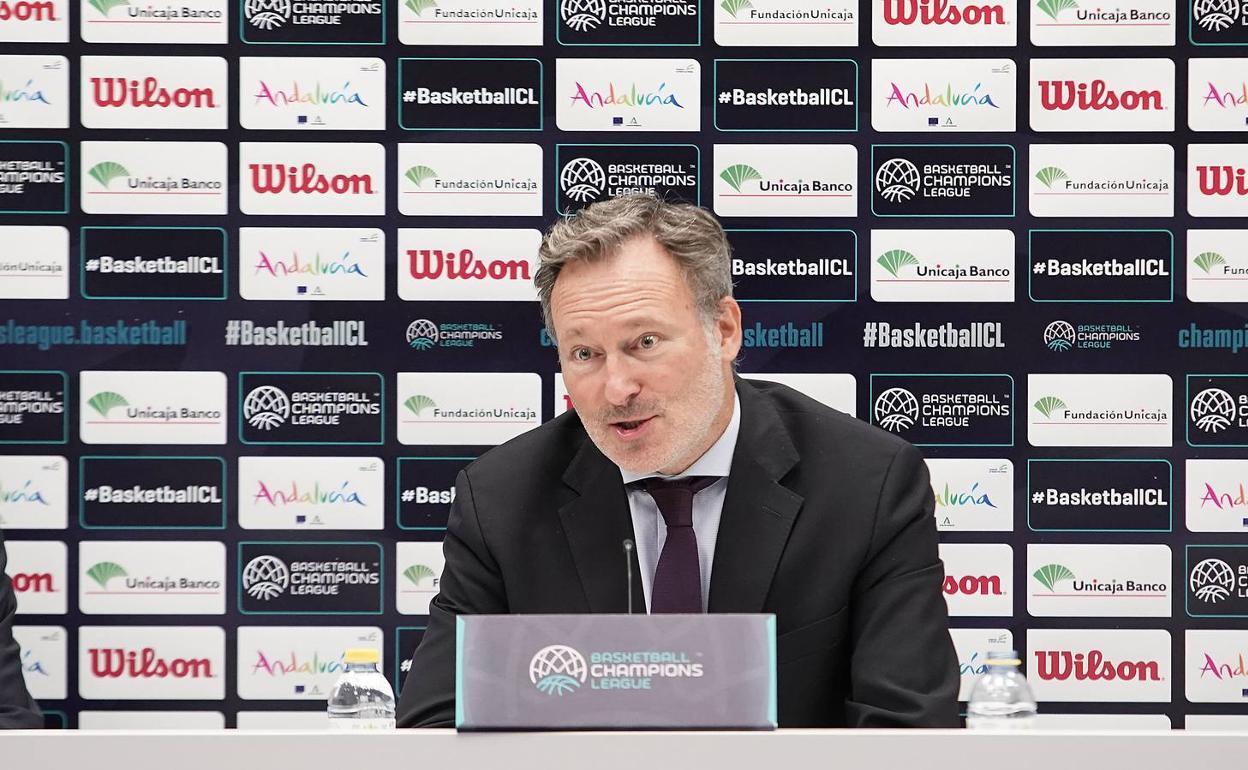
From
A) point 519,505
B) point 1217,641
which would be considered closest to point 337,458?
point 519,505

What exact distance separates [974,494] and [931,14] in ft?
4.11

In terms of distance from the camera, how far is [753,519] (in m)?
1.97

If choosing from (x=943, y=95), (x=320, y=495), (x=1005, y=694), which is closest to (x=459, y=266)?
(x=320, y=495)

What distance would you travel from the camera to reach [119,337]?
304cm

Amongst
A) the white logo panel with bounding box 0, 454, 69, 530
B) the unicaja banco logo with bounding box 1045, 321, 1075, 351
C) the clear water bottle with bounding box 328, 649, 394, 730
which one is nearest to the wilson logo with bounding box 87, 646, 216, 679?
the white logo panel with bounding box 0, 454, 69, 530

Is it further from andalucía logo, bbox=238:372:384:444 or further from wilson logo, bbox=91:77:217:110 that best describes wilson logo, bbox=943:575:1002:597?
wilson logo, bbox=91:77:217:110

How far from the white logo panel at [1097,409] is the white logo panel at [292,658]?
1.81m

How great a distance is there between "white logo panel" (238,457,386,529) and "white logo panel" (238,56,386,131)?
34.5 inches

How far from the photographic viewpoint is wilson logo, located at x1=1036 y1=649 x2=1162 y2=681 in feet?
9.91

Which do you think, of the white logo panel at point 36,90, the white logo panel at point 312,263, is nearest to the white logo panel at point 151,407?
the white logo panel at point 312,263

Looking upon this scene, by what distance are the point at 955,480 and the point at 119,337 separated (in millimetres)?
2206

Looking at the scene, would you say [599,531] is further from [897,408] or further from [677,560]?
[897,408]

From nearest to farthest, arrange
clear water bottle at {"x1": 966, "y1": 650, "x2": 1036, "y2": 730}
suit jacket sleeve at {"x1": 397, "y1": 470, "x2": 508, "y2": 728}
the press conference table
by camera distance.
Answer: the press conference table, clear water bottle at {"x1": 966, "y1": 650, "x2": 1036, "y2": 730}, suit jacket sleeve at {"x1": 397, "y1": 470, "x2": 508, "y2": 728}

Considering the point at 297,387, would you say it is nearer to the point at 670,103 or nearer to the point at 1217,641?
the point at 670,103
